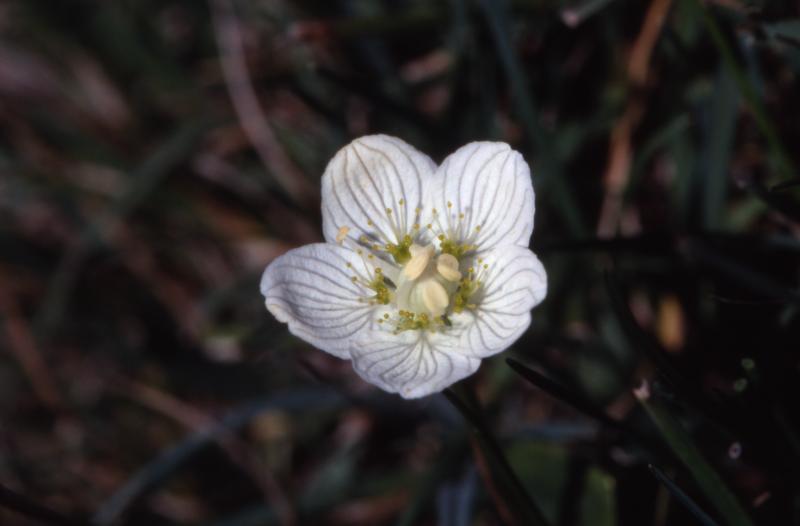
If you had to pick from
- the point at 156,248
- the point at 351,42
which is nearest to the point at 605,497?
the point at 351,42

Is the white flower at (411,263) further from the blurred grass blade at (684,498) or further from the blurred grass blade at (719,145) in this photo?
the blurred grass blade at (719,145)

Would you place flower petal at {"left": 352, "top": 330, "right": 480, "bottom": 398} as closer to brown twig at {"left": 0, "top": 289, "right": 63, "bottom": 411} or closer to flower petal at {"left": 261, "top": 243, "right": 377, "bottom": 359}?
flower petal at {"left": 261, "top": 243, "right": 377, "bottom": 359}

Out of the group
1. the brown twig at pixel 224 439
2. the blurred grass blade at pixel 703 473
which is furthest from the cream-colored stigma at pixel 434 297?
the brown twig at pixel 224 439

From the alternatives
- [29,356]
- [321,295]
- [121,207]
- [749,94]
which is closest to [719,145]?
[749,94]

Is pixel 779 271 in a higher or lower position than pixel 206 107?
lower

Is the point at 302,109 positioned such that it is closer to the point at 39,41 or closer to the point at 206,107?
the point at 206,107

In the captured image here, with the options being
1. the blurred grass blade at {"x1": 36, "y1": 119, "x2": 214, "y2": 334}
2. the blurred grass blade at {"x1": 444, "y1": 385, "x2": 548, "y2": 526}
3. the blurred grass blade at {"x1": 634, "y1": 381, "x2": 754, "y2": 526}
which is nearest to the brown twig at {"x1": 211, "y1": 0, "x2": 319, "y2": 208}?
the blurred grass blade at {"x1": 36, "y1": 119, "x2": 214, "y2": 334}
